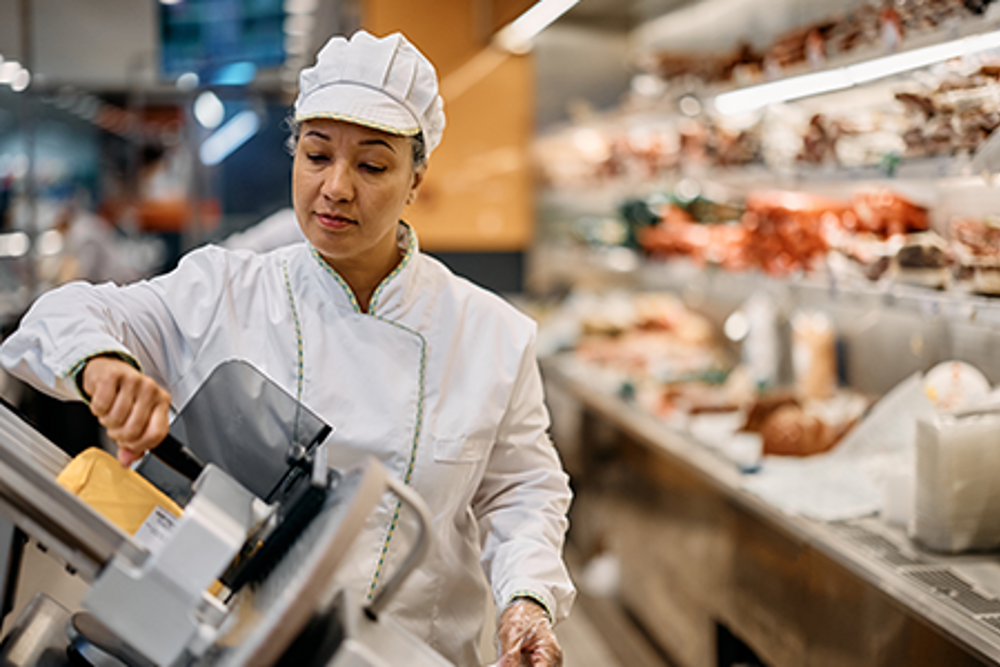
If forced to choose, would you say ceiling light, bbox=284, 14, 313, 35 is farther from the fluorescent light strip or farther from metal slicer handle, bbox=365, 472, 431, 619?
metal slicer handle, bbox=365, 472, 431, 619

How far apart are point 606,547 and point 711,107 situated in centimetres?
195

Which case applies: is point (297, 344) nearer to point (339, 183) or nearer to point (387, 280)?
point (387, 280)

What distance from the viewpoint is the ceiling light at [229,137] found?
515 cm

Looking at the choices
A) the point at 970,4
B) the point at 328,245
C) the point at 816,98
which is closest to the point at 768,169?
the point at 816,98

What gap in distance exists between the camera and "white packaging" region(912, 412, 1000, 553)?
6.59ft

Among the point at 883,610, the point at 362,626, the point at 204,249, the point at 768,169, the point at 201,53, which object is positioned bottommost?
the point at 883,610

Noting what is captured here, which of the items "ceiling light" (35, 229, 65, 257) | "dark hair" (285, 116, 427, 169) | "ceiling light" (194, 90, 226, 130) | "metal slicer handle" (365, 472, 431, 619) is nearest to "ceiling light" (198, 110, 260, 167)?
"ceiling light" (194, 90, 226, 130)

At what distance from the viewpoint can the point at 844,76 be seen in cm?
274

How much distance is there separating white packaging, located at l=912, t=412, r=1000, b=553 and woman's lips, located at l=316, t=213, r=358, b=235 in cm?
138

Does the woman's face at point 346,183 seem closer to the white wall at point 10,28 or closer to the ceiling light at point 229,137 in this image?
the white wall at point 10,28

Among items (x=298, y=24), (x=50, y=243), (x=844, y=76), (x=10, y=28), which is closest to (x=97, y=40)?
(x=50, y=243)

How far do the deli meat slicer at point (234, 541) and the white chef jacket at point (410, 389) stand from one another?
0.34 m

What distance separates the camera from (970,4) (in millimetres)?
2084

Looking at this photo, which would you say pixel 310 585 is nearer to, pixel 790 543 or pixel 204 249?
pixel 204 249
